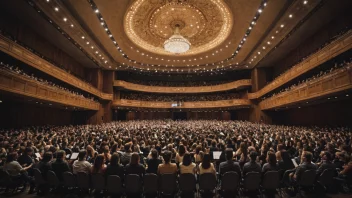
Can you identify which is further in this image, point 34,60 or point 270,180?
point 34,60

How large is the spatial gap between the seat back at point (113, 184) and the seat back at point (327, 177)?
422 cm

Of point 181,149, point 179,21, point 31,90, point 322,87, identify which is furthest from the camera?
point 179,21

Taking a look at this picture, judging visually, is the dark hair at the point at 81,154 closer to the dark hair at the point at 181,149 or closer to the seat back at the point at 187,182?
the seat back at the point at 187,182

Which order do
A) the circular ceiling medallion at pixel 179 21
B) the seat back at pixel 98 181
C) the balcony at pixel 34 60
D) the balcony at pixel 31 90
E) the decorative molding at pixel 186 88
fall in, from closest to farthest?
the seat back at pixel 98 181, the balcony at pixel 31 90, the balcony at pixel 34 60, the circular ceiling medallion at pixel 179 21, the decorative molding at pixel 186 88

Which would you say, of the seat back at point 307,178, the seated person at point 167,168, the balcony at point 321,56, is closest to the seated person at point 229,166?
the seated person at point 167,168

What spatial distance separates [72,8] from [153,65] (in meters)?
15.0

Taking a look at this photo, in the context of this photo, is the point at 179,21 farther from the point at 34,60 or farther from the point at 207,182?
the point at 207,182

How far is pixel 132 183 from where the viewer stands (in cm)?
385

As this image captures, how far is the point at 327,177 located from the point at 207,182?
261 centimetres

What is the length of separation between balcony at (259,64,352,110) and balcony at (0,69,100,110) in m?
16.8

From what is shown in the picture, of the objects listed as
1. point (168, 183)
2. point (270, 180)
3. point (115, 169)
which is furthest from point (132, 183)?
point (270, 180)

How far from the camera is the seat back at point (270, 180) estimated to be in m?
3.84

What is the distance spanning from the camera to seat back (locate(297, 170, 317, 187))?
397 cm

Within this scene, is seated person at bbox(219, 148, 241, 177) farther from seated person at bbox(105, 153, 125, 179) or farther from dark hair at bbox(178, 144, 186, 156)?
seated person at bbox(105, 153, 125, 179)
